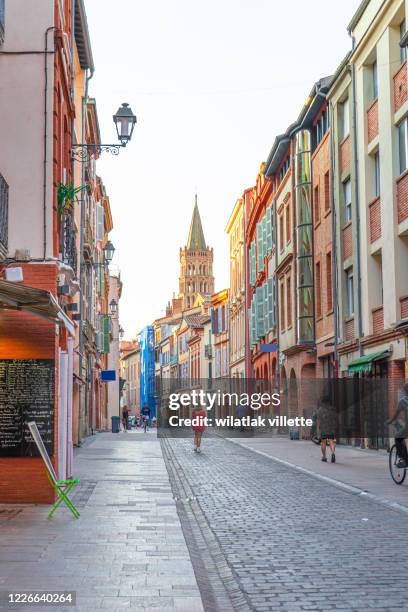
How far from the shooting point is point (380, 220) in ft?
88.1

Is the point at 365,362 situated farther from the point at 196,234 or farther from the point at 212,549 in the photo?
the point at 196,234

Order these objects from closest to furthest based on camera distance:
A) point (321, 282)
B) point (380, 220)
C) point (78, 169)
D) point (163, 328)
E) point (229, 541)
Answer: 1. point (229, 541)
2. point (380, 220)
3. point (78, 169)
4. point (321, 282)
5. point (163, 328)

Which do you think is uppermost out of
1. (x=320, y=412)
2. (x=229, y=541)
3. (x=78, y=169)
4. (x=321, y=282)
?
(x=78, y=169)

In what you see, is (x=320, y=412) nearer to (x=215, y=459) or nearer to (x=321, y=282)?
(x=215, y=459)

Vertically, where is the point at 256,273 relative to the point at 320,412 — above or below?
above

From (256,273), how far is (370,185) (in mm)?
26163

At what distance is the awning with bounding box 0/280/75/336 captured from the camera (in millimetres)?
10906

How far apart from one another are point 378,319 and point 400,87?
6.66m

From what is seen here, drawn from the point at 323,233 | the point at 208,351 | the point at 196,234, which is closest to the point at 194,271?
the point at 196,234

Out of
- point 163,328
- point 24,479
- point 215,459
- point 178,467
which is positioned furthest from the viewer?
point 163,328

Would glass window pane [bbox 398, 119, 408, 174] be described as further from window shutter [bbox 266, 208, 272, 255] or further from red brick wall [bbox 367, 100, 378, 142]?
window shutter [bbox 266, 208, 272, 255]

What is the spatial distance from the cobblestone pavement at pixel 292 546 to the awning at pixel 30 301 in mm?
3207

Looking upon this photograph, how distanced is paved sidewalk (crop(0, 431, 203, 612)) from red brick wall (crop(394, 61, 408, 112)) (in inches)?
552

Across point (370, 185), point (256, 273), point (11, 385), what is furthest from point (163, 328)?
point (11, 385)
